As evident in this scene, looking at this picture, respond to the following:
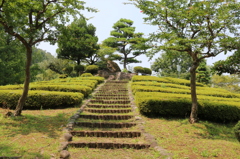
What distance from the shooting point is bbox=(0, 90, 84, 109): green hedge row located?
29.1 feet

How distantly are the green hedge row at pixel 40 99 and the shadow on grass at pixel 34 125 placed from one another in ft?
4.89

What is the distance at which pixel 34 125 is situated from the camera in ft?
21.2

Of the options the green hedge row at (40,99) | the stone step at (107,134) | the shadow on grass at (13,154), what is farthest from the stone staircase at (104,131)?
the green hedge row at (40,99)

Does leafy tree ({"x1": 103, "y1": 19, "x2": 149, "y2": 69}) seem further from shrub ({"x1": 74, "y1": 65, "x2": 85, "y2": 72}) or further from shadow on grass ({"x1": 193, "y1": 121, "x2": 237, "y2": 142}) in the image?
shadow on grass ({"x1": 193, "y1": 121, "x2": 237, "y2": 142})

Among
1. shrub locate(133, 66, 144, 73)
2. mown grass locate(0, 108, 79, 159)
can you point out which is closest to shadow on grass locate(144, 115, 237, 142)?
mown grass locate(0, 108, 79, 159)

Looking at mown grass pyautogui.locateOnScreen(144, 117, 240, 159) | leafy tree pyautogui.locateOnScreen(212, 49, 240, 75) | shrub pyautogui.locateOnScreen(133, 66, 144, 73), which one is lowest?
mown grass pyautogui.locateOnScreen(144, 117, 240, 159)

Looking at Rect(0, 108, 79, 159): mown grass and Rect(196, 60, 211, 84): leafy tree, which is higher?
Rect(196, 60, 211, 84): leafy tree

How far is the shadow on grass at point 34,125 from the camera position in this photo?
573cm

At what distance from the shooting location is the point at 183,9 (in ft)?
23.9

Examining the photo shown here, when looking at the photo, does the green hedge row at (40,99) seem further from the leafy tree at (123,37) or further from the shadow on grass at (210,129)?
the leafy tree at (123,37)

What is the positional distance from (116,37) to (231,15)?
25.2 m

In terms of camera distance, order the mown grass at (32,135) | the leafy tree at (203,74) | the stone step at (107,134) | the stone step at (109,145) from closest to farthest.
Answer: the mown grass at (32,135), the stone step at (109,145), the stone step at (107,134), the leafy tree at (203,74)

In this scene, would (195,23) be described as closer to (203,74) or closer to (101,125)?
(101,125)

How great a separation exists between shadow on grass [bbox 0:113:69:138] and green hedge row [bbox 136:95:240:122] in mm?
3613
